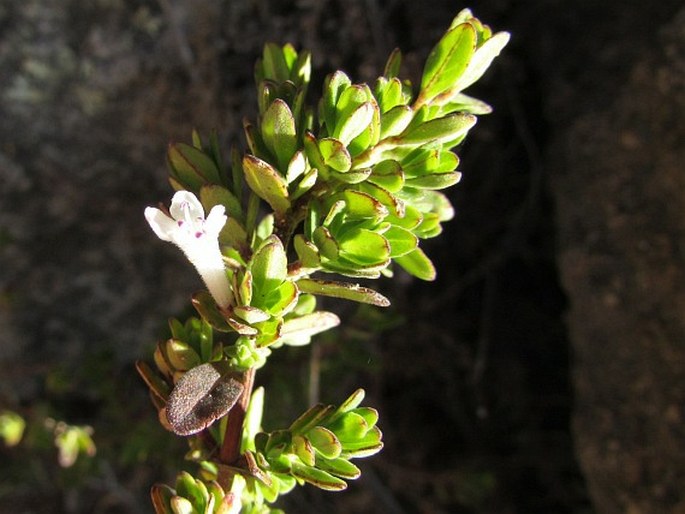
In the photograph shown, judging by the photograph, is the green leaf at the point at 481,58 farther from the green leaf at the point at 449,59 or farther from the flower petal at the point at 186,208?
the flower petal at the point at 186,208

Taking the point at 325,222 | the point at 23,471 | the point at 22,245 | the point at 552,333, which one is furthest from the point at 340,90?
the point at 23,471

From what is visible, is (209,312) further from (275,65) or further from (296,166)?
(275,65)

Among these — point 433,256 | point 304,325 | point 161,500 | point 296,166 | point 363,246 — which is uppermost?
point 296,166

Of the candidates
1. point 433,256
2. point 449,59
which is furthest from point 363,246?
point 433,256

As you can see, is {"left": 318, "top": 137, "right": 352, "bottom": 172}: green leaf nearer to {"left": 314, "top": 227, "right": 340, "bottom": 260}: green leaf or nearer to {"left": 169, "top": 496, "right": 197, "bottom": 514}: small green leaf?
{"left": 314, "top": 227, "right": 340, "bottom": 260}: green leaf

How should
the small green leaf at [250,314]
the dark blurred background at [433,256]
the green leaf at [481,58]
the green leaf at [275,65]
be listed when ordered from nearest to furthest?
the small green leaf at [250,314] → the green leaf at [481,58] → the green leaf at [275,65] → the dark blurred background at [433,256]

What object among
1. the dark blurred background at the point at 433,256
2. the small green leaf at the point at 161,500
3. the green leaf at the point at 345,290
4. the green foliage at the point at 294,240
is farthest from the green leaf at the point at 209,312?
the dark blurred background at the point at 433,256

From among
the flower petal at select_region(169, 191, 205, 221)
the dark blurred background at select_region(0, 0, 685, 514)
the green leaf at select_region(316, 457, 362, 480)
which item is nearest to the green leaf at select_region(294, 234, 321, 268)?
the flower petal at select_region(169, 191, 205, 221)
